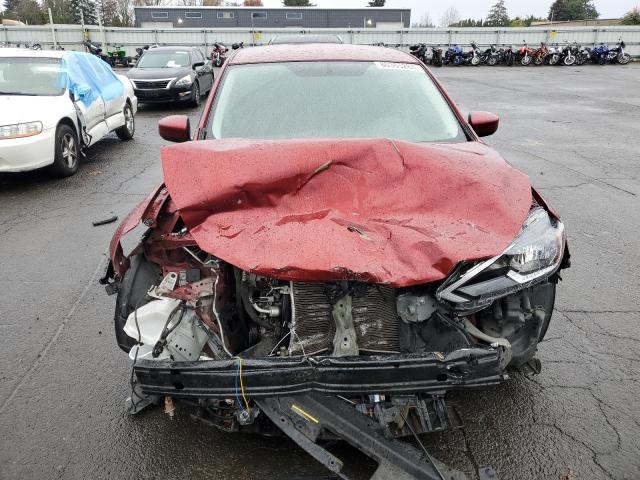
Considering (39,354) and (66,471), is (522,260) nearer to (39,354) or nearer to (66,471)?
(66,471)

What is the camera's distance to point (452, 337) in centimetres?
234

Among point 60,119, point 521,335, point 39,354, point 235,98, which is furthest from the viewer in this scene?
point 60,119

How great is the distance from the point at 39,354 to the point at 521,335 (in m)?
2.99

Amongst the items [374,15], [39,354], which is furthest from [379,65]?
[374,15]

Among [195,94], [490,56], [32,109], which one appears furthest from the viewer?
[490,56]

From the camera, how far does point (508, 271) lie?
7.47 ft

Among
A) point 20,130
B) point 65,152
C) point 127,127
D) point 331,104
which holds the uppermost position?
point 331,104

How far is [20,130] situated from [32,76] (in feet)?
5.37

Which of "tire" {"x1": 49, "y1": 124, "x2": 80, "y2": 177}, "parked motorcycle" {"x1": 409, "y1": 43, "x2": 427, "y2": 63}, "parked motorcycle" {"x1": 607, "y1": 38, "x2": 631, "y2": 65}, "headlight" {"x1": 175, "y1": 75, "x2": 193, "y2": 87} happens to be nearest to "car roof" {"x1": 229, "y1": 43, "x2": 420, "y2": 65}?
"tire" {"x1": 49, "y1": 124, "x2": 80, "y2": 177}

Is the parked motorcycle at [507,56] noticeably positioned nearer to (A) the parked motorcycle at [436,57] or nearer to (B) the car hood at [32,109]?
(A) the parked motorcycle at [436,57]

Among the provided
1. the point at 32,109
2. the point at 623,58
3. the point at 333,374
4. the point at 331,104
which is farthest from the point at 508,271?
the point at 623,58

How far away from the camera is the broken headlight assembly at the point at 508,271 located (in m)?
2.20

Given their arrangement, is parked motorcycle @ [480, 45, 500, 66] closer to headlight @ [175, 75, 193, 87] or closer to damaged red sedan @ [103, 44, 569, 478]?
headlight @ [175, 75, 193, 87]

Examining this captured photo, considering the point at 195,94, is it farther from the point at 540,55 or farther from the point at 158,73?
the point at 540,55
